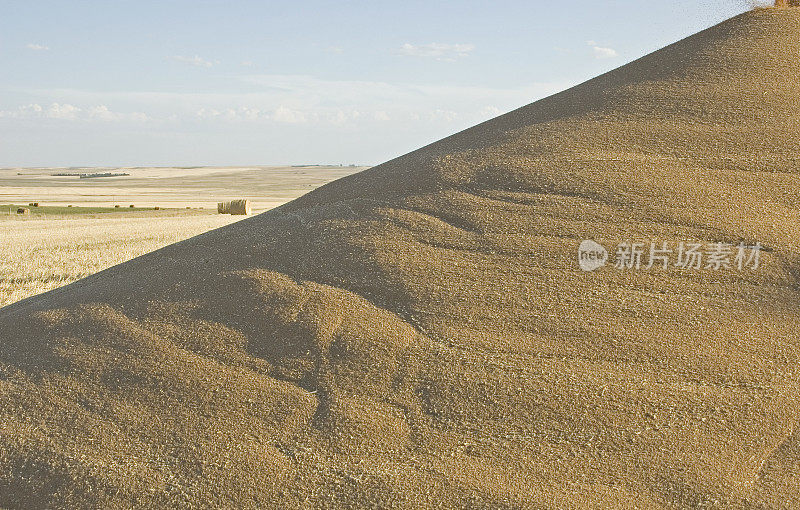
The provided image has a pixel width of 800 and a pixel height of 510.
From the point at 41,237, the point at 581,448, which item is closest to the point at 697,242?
the point at 581,448

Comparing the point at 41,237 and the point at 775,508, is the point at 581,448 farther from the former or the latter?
the point at 41,237

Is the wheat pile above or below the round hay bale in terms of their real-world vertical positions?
above

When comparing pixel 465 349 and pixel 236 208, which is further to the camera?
pixel 236 208

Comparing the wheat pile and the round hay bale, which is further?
the round hay bale

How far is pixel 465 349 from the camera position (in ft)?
12.8

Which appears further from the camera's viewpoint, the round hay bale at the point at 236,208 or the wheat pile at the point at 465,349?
the round hay bale at the point at 236,208

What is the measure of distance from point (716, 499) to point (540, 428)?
818 mm

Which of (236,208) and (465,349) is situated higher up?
(465,349)

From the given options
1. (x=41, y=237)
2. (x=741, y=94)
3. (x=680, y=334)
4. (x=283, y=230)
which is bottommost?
(x=41, y=237)

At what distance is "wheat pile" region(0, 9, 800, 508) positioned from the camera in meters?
3.32

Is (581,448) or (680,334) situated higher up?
(680,334)

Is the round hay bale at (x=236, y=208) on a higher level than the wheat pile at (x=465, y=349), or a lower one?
lower

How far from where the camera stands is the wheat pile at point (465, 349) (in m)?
3.32

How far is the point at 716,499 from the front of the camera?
3115 millimetres
